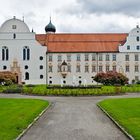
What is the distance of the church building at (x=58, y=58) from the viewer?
78062 mm

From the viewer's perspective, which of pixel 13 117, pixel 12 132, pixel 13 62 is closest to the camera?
pixel 12 132

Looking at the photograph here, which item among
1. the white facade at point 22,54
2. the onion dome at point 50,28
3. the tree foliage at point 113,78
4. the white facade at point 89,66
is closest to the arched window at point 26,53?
the white facade at point 22,54

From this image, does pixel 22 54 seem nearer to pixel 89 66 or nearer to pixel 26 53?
pixel 26 53

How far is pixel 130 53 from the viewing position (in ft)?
258

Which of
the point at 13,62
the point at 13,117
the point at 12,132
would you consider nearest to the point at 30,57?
the point at 13,62

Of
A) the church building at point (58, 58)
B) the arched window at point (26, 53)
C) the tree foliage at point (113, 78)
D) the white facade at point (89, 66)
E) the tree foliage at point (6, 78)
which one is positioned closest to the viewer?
the tree foliage at point (6, 78)

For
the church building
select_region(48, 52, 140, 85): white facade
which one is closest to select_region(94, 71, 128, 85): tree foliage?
the church building

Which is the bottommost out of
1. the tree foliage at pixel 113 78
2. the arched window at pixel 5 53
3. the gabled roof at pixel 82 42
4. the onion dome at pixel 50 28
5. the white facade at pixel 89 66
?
the tree foliage at pixel 113 78

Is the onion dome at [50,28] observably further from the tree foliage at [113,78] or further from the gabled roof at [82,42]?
the tree foliage at [113,78]

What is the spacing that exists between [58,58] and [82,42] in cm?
683

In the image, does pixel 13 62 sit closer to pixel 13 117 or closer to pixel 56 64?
pixel 56 64

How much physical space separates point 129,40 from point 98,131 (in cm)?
6523

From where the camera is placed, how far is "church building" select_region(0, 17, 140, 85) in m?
78.1

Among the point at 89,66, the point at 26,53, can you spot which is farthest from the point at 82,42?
the point at 26,53
